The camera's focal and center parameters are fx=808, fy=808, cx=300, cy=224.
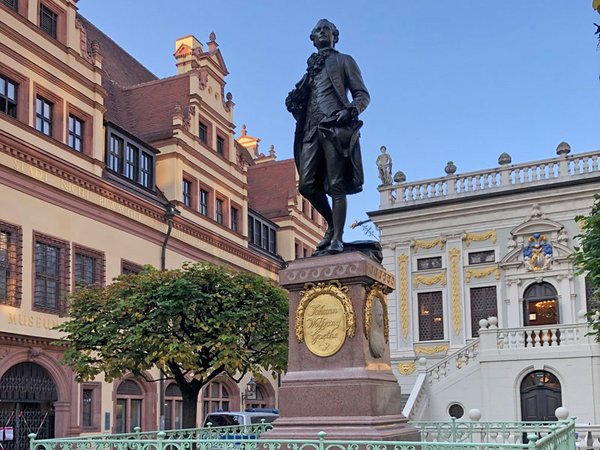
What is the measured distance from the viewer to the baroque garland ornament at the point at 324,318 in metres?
8.70

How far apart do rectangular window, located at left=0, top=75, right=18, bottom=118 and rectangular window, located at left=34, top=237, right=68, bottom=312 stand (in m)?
3.83

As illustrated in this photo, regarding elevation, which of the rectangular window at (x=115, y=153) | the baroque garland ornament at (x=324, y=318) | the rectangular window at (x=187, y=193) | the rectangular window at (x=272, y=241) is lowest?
the baroque garland ornament at (x=324, y=318)

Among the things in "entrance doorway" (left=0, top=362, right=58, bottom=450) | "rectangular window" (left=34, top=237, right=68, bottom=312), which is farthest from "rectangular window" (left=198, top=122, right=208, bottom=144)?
"entrance doorway" (left=0, top=362, right=58, bottom=450)

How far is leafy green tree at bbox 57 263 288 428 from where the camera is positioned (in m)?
17.8

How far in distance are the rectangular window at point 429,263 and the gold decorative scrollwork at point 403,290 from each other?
0.54 meters

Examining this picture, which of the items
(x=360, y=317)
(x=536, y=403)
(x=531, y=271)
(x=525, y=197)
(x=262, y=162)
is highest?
(x=262, y=162)

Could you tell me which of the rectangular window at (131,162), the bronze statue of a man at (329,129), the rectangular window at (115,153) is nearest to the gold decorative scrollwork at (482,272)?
the rectangular window at (131,162)

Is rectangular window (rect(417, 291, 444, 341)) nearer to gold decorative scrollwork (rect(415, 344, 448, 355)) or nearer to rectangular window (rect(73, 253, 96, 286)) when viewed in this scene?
gold decorative scrollwork (rect(415, 344, 448, 355))

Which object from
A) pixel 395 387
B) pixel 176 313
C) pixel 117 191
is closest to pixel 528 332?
pixel 176 313

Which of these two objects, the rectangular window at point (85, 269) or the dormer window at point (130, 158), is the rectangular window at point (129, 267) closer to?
the rectangular window at point (85, 269)

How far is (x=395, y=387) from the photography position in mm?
9086

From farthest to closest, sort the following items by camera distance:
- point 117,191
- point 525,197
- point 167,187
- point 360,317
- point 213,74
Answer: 1. point 213,74
2. point 167,187
3. point 525,197
4. point 117,191
5. point 360,317

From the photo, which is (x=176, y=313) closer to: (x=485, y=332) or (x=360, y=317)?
(x=360, y=317)

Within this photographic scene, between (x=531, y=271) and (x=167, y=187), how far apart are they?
14.3 metres
